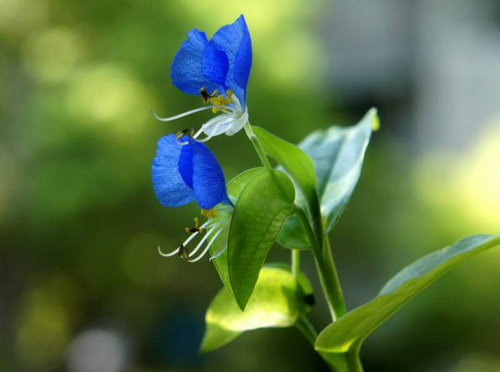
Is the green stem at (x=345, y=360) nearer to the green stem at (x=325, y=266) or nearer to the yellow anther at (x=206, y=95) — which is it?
the green stem at (x=325, y=266)

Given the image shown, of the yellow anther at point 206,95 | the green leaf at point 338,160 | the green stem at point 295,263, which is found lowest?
the green stem at point 295,263

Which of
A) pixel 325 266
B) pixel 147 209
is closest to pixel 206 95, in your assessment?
pixel 325 266

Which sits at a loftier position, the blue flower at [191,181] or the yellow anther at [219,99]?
the yellow anther at [219,99]

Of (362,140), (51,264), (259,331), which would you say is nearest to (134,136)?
(51,264)

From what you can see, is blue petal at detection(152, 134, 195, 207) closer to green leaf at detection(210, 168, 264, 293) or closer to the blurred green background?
green leaf at detection(210, 168, 264, 293)

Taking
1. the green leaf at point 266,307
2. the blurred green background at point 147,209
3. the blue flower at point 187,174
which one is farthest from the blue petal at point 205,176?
the blurred green background at point 147,209

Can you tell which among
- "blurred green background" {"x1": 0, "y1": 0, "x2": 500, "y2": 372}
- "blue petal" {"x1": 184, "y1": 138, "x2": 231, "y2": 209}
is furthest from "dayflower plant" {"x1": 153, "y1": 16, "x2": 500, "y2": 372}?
"blurred green background" {"x1": 0, "y1": 0, "x2": 500, "y2": 372}

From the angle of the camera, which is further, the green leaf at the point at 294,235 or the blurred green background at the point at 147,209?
the blurred green background at the point at 147,209
